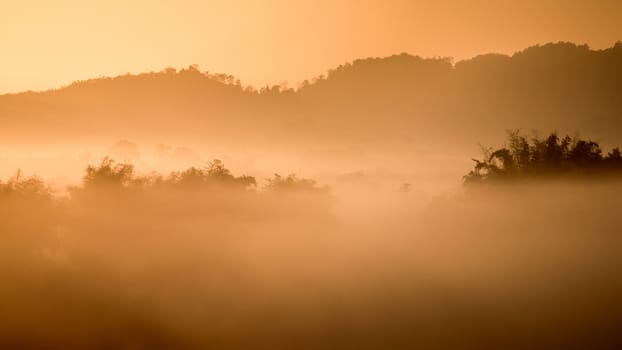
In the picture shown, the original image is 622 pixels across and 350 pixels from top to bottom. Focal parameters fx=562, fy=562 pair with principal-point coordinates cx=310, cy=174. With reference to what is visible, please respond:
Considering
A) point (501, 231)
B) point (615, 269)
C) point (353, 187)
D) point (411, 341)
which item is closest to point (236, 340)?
point (411, 341)

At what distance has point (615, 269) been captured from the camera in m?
36.6

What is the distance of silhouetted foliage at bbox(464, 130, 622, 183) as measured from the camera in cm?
3862

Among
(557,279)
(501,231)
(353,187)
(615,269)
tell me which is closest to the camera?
(615,269)

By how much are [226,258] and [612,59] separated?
601ft

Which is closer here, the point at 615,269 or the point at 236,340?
the point at 236,340

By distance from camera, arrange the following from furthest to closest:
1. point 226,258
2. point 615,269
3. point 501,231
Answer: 1. point 226,258
2. point 501,231
3. point 615,269

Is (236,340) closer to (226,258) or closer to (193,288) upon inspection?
(193,288)

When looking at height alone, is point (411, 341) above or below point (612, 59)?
below

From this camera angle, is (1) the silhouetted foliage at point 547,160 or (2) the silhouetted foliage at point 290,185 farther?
(2) the silhouetted foliage at point 290,185

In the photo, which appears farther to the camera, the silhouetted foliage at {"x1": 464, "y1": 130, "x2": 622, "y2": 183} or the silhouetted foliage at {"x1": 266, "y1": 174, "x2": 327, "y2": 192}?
the silhouetted foliage at {"x1": 266, "y1": 174, "x2": 327, "y2": 192}

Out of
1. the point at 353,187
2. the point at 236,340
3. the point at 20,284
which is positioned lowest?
the point at 236,340

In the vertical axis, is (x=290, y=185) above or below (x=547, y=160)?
above

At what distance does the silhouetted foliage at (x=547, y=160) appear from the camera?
3862cm

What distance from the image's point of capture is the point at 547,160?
1564 inches
